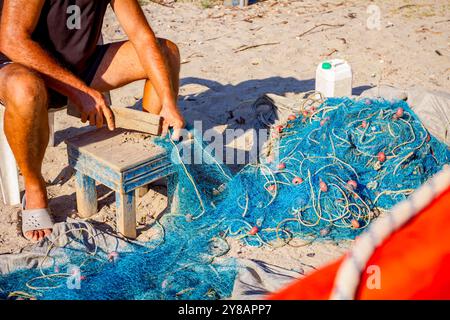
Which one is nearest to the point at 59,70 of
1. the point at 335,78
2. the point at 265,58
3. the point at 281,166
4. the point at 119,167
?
the point at 119,167

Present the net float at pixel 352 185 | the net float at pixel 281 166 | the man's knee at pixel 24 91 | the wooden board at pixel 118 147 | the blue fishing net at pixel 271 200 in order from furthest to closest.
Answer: the net float at pixel 281 166 < the net float at pixel 352 185 < the wooden board at pixel 118 147 < the man's knee at pixel 24 91 < the blue fishing net at pixel 271 200

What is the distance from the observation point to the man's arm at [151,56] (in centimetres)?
360

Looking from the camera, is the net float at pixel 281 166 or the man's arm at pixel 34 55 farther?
the net float at pixel 281 166

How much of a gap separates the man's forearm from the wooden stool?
0.34m

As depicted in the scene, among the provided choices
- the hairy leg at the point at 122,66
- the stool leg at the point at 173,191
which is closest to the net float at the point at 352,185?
the stool leg at the point at 173,191

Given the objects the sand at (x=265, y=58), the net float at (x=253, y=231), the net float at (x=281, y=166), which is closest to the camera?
the net float at (x=253, y=231)

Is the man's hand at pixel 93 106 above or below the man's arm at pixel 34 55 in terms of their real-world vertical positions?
below

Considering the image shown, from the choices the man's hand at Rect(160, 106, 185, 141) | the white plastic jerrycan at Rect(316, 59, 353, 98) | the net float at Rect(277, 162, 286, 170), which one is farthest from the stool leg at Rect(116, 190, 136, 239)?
the white plastic jerrycan at Rect(316, 59, 353, 98)

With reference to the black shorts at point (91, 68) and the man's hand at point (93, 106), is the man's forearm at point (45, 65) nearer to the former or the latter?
the man's hand at point (93, 106)

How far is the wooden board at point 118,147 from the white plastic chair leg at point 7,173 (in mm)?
460

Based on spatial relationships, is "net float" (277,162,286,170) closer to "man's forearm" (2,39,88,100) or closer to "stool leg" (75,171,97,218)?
"stool leg" (75,171,97,218)

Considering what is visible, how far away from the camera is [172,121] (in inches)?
140

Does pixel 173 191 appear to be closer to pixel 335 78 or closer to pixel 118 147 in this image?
pixel 118 147

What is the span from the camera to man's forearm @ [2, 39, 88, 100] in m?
3.42
